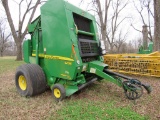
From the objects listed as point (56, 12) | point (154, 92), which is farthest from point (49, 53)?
point (154, 92)

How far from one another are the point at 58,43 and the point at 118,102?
1877mm

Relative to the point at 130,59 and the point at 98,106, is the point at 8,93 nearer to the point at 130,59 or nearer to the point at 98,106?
the point at 98,106

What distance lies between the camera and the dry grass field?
2850 millimetres

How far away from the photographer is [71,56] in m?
3.41

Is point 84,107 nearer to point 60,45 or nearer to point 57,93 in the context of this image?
point 57,93

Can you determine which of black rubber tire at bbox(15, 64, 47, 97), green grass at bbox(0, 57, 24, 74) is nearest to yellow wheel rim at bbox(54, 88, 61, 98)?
black rubber tire at bbox(15, 64, 47, 97)

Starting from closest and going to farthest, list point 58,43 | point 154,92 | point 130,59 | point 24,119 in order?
1. point 24,119
2. point 58,43
3. point 154,92
4. point 130,59

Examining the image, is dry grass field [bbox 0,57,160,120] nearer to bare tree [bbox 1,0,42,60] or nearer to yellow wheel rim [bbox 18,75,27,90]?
yellow wheel rim [bbox 18,75,27,90]

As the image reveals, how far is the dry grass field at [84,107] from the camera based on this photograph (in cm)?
285

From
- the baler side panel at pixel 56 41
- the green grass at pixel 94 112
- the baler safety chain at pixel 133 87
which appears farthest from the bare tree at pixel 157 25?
the baler side panel at pixel 56 41

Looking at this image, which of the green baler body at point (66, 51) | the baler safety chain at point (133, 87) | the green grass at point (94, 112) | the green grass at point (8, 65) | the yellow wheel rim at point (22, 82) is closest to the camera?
the green grass at point (94, 112)

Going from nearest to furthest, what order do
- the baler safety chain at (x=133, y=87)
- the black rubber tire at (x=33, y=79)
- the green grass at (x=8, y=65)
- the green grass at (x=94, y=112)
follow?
the green grass at (x=94, y=112), the baler safety chain at (x=133, y=87), the black rubber tire at (x=33, y=79), the green grass at (x=8, y=65)

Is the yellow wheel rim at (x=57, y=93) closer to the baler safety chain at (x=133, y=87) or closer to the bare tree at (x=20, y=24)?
the baler safety chain at (x=133, y=87)

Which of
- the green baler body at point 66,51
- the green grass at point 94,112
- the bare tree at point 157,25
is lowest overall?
the green grass at point 94,112
